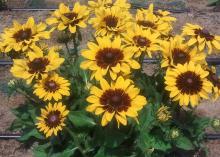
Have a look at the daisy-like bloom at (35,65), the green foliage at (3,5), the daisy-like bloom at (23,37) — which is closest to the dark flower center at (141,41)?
the daisy-like bloom at (35,65)

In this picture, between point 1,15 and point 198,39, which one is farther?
point 1,15

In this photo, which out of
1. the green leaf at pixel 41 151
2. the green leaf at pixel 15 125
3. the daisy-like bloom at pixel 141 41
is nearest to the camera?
the daisy-like bloom at pixel 141 41

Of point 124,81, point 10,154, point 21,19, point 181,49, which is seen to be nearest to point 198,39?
point 181,49

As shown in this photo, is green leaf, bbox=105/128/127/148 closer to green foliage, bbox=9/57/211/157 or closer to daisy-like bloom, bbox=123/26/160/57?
green foliage, bbox=9/57/211/157

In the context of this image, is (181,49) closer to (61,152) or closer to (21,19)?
(61,152)

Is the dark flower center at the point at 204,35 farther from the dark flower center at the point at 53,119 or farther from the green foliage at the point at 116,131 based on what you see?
the dark flower center at the point at 53,119

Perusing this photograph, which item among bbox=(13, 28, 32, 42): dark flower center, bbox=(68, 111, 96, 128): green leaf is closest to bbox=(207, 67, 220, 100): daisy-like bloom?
bbox=(68, 111, 96, 128): green leaf
